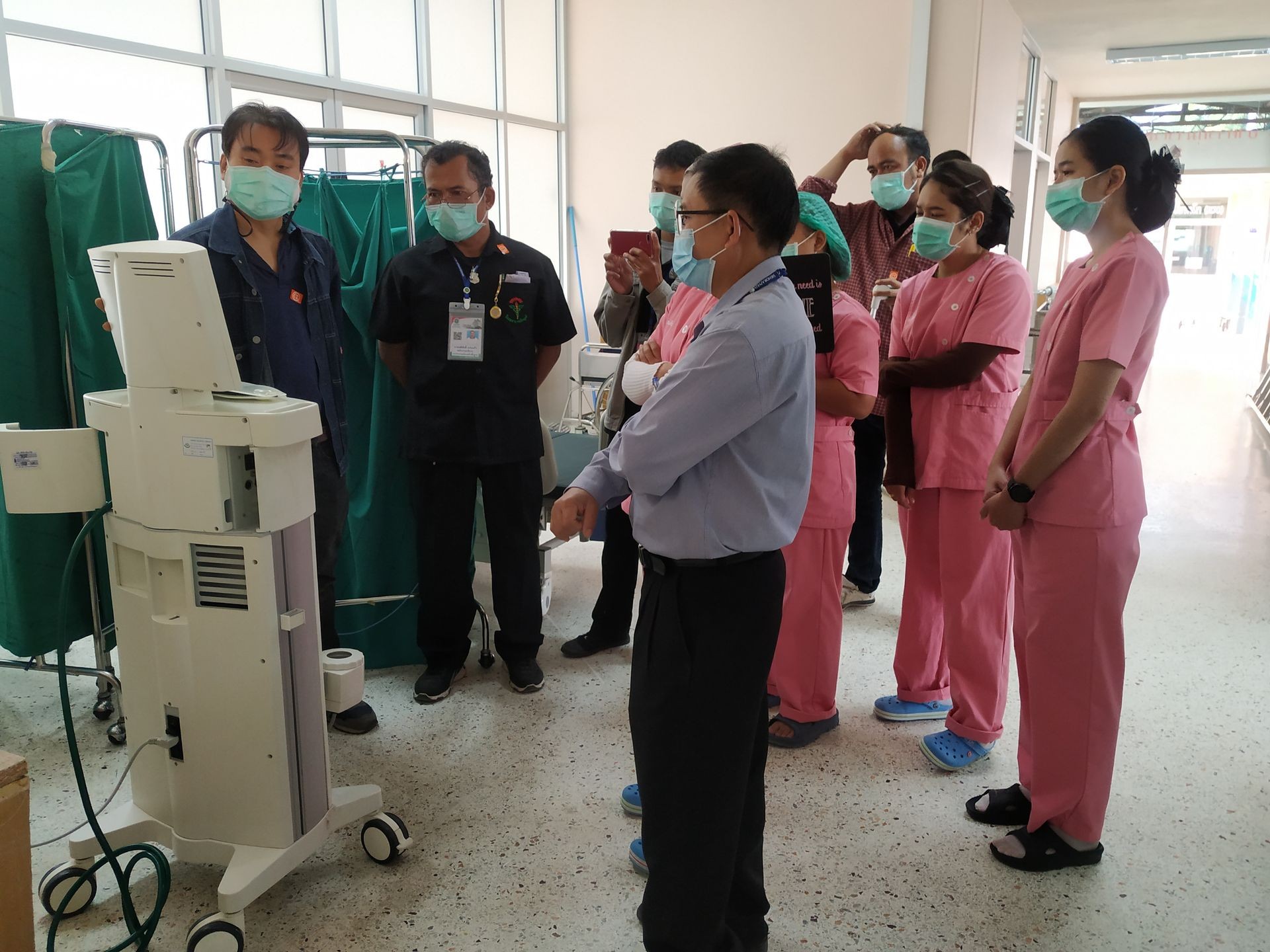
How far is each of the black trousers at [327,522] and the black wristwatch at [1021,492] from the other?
1.75m

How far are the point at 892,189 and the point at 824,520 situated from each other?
1.44 metres

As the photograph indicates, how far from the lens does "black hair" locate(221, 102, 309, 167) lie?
2244 mm

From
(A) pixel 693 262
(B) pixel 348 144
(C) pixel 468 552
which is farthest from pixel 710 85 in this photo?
(A) pixel 693 262

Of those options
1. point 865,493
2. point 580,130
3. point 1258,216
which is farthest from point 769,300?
point 1258,216

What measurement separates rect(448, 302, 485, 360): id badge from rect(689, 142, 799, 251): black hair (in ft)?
4.48

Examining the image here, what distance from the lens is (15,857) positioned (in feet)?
4.78

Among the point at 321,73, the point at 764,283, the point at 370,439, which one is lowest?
the point at 370,439

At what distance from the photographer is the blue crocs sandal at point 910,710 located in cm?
270

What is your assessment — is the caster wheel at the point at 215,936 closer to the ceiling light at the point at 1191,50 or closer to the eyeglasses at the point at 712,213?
the eyeglasses at the point at 712,213

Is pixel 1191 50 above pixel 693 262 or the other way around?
above

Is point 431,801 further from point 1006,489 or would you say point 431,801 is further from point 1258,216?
point 1258,216

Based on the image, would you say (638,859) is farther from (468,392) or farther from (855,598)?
(855,598)

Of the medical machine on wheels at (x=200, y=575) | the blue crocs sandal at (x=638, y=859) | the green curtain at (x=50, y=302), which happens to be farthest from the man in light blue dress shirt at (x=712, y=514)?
the green curtain at (x=50, y=302)

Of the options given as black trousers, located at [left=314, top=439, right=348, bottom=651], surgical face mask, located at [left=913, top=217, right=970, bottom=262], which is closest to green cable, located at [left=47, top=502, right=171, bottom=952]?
black trousers, located at [left=314, top=439, right=348, bottom=651]
